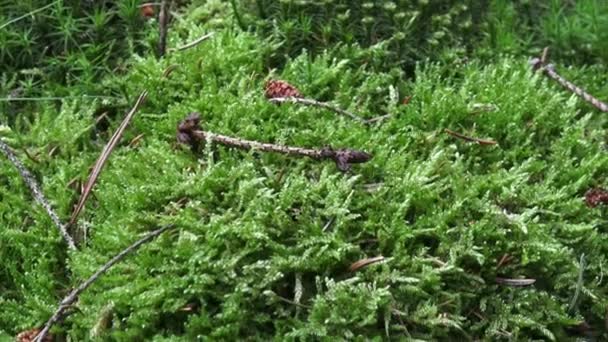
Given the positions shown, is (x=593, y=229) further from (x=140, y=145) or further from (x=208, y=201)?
(x=140, y=145)

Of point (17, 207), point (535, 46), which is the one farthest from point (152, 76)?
point (535, 46)

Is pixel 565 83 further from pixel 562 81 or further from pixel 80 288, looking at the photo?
pixel 80 288

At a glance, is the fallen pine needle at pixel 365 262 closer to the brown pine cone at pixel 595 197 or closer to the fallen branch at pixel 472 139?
the fallen branch at pixel 472 139

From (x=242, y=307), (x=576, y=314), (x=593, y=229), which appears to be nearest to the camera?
(x=242, y=307)

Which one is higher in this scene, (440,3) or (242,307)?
(440,3)

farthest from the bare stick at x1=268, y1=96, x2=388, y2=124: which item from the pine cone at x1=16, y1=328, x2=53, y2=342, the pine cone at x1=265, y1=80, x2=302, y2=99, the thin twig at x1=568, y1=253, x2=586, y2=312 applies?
the pine cone at x1=16, y1=328, x2=53, y2=342

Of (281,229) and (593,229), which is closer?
(281,229)

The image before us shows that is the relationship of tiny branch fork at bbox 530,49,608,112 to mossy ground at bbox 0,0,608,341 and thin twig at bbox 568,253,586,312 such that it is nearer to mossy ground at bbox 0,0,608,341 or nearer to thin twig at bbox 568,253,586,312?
mossy ground at bbox 0,0,608,341

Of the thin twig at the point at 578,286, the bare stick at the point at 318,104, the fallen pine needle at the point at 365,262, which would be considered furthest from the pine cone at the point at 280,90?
the thin twig at the point at 578,286

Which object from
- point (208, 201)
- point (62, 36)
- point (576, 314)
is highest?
point (62, 36)
